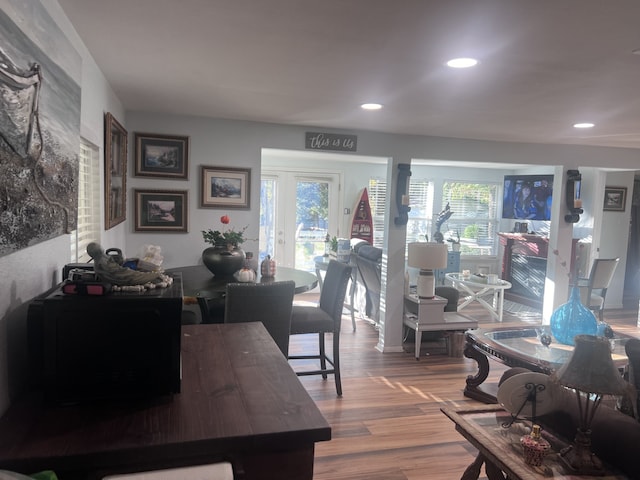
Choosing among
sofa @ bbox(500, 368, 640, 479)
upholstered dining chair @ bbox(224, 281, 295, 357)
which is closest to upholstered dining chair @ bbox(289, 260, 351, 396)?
upholstered dining chair @ bbox(224, 281, 295, 357)

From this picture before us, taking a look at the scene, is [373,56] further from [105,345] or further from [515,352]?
[515,352]

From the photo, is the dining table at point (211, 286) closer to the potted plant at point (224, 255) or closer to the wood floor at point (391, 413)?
the potted plant at point (224, 255)

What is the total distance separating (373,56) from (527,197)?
6439 mm

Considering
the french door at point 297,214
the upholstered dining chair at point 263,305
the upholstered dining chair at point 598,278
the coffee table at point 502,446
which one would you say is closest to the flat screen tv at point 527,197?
the upholstered dining chair at point 598,278

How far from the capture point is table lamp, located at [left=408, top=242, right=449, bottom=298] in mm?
4535

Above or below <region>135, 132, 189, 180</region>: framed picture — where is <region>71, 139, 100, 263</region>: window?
below

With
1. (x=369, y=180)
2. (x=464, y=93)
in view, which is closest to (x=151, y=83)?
(x=464, y=93)

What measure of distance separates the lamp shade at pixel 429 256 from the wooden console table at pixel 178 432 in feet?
11.0

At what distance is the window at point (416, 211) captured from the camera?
25.6 feet

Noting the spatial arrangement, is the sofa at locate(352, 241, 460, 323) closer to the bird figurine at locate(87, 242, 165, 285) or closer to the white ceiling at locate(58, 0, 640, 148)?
the white ceiling at locate(58, 0, 640, 148)

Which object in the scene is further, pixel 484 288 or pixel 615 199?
pixel 615 199

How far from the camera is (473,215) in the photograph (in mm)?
8250

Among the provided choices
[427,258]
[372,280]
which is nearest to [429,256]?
[427,258]

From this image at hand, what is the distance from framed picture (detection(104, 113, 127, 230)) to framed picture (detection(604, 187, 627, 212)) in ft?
21.7
